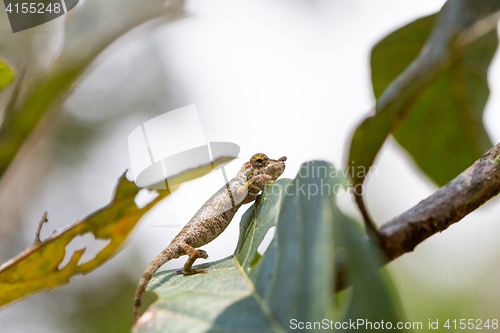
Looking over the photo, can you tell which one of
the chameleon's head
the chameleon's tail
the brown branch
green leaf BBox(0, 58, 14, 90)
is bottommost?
the chameleon's tail

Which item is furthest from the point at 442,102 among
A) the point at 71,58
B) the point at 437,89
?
the point at 71,58

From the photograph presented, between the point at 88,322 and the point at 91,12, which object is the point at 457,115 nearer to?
the point at 91,12

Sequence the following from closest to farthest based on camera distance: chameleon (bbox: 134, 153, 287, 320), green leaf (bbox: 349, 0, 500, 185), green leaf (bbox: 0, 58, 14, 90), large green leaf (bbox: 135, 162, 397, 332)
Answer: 1. large green leaf (bbox: 135, 162, 397, 332)
2. green leaf (bbox: 349, 0, 500, 185)
3. green leaf (bbox: 0, 58, 14, 90)
4. chameleon (bbox: 134, 153, 287, 320)

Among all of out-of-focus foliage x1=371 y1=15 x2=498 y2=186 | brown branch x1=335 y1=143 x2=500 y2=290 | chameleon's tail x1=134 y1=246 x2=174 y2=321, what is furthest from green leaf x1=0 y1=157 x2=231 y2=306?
out-of-focus foliage x1=371 y1=15 x2=498 y2=186

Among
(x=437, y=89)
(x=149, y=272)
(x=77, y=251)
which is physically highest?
(x=437, y=89)

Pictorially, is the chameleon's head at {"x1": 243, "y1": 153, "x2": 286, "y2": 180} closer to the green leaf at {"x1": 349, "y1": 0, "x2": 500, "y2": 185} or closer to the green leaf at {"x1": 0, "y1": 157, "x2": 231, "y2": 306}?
the green leaf at {"x1": 0, "y1": 157, "x2": 231, "y2": 306}

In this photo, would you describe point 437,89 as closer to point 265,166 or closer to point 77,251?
point 265,166
